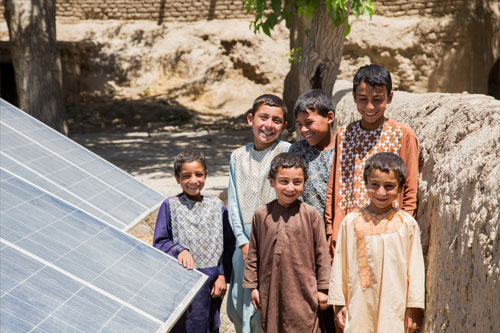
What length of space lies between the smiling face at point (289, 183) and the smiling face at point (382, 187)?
1.30 feet

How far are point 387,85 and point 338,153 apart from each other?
1.24 feet

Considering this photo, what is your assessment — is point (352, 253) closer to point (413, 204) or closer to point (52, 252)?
point (413, 204)

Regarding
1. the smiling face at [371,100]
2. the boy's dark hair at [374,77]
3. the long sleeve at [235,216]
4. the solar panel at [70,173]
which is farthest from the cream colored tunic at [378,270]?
the solar panel at [70,173]

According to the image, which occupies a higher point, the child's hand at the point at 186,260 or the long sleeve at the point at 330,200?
the long sleeve at the point at 330,200

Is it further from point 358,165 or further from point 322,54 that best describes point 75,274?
point 322,54

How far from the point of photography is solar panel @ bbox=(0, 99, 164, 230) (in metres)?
3.80

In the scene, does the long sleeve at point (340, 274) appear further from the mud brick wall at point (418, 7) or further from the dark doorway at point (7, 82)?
the dark doorway at point (7, 82)

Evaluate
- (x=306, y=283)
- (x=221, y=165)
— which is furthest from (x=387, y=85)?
(x=221, y=165)

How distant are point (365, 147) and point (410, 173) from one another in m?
0.26

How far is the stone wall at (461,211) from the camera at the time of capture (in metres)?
1.89

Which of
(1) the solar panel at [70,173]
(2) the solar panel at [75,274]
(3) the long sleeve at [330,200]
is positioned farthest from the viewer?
(1) the solar panel at [70,173]

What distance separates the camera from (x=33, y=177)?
381 centimetres

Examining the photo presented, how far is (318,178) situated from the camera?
306 centimetres

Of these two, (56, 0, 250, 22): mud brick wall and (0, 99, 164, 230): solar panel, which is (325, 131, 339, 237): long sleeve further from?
(56, 0, 250, 22): mud brick wall
